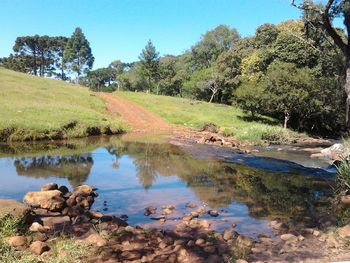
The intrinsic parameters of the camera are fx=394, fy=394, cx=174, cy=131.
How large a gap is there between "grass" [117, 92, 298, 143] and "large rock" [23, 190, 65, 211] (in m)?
21.6

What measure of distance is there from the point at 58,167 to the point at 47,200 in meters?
7.29

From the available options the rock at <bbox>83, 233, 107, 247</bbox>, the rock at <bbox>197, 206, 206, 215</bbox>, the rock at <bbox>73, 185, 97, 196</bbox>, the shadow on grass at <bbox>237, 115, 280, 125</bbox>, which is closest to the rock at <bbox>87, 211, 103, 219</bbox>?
the rock at <bbox>73, 185, 97, 196</bbox>

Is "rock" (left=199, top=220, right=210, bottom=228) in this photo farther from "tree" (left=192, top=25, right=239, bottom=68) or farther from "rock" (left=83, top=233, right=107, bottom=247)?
"tree" (left=192, top=25, right=239, bottom=68)

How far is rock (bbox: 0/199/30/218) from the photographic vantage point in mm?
8602

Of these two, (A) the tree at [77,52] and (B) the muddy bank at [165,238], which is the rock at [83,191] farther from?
(A) the tree at [77,52]

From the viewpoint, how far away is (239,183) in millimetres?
15898

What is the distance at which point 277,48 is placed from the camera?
46.3 m

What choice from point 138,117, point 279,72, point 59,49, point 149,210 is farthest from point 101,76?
point 149,210

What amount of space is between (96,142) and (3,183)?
12.6 metres

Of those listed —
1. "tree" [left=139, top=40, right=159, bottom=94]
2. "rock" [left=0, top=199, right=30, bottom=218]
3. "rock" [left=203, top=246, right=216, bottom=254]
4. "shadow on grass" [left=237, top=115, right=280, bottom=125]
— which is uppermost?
"tree" [left=139, top=40, right=159, bottom=94]

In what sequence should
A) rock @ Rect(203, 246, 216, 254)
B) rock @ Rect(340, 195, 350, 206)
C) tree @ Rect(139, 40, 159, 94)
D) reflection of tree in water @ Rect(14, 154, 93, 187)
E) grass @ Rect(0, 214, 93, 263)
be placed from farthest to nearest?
tree @ Rect(139, 40, 159, 94), reflection of tree in water @ Rect(14, 154, 93, 187), rock @ Rect(340, 195, 350, 206), rock @ Rect(203, 246, 216, 254), grass @ Rect(0, 214, 93, 263)

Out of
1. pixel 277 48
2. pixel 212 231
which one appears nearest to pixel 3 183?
pixel 212 231

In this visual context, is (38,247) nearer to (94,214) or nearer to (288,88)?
(94,214)

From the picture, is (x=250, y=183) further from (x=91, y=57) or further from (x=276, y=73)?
(x=91, y=57)
